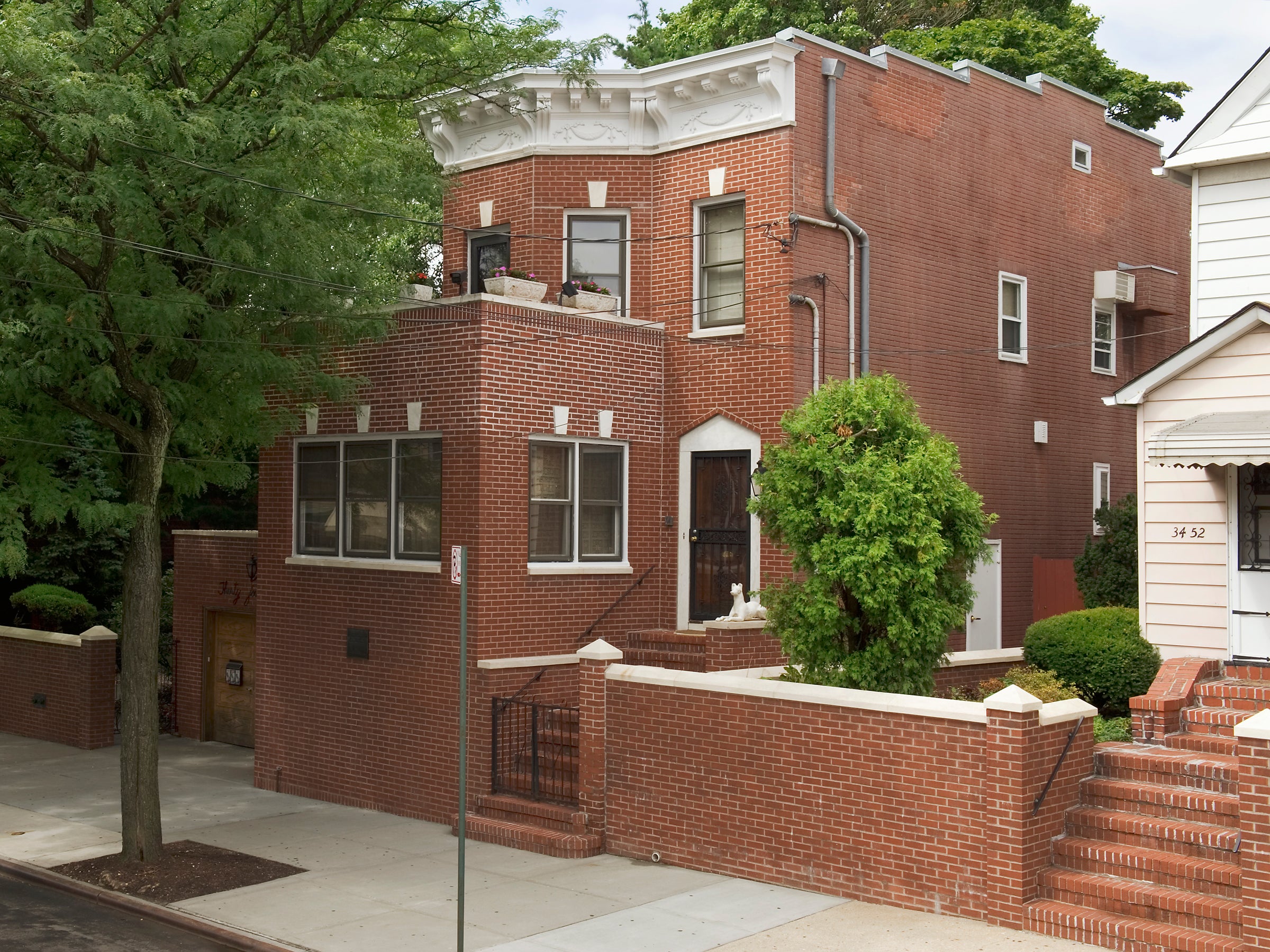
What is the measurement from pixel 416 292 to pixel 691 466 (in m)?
4.08

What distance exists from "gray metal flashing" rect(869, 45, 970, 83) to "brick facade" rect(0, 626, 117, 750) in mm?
14660

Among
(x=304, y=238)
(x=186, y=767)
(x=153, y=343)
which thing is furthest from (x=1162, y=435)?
(x=186, y=767)

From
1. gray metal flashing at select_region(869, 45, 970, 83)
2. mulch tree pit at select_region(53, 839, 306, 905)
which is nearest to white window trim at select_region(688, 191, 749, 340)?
gray metal flashing at select_region(869, 45, 970, 83)

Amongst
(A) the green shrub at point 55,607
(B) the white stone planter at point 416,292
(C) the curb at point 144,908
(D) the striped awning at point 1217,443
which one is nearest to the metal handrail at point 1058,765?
(D) the striped awning at point 1217,443

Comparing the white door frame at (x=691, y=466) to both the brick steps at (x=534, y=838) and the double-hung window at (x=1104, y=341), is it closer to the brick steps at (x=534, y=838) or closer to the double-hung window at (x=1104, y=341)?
the brick steps at (x=534, y=838)

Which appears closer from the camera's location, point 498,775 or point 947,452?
point 947,452

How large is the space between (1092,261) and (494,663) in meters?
12.4

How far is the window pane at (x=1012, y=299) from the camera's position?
19.9 m

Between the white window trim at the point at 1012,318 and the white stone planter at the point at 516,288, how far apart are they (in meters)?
7.21

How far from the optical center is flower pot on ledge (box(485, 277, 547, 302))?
1576cm

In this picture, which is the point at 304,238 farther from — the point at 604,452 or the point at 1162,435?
the point at 1162,435

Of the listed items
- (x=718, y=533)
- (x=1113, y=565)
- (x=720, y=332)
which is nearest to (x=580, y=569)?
(x=718, y=533)

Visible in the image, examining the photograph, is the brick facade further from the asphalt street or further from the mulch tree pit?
the asphalt street

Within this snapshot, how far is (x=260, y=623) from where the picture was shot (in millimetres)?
17703
